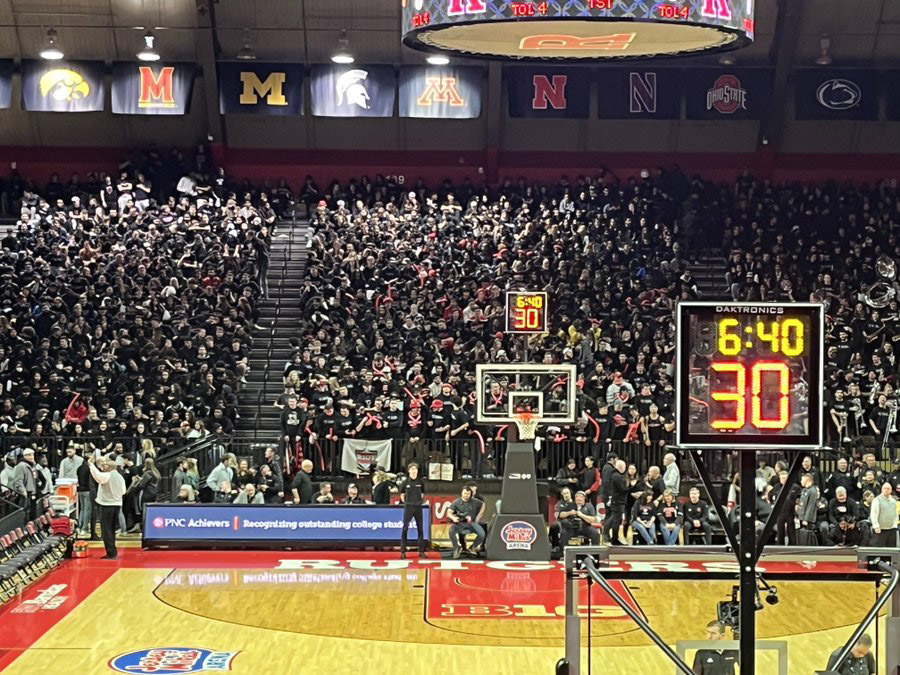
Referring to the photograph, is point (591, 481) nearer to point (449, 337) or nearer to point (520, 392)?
point (520, 392)

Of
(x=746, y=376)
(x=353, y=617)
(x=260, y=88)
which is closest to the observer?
(x=746, y=376)

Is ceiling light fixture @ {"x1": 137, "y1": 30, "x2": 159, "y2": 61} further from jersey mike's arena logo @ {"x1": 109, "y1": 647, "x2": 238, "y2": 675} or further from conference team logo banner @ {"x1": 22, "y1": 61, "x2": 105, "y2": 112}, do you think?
jersey mike's arena logo @ {"x1": 109, "y1": 647, "x2": 238, "y2": 675}

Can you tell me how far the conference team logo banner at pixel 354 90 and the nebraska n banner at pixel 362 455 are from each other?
593 inches

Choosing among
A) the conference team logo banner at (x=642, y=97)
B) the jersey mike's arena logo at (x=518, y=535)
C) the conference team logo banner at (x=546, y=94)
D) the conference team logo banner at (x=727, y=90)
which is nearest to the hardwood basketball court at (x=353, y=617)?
the jersey mike's arena logo at (x=518, y=535)

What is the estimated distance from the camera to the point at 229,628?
20.1 m

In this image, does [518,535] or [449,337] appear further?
[449,337]

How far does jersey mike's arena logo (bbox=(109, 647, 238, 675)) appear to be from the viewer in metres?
17.8

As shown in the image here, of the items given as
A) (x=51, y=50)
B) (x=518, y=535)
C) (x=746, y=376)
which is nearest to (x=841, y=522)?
(x=518, y=535)

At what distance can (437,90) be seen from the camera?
140ft

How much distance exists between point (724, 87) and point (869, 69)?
4320mm

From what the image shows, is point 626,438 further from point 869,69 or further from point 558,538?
point 869,69

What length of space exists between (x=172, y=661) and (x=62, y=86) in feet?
91.2

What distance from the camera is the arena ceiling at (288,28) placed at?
41.0 meters

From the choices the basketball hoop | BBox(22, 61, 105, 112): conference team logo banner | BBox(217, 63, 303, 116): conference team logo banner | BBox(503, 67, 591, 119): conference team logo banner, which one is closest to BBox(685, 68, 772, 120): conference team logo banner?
BBox(503, 67, 591, 119): conference team logo banner
